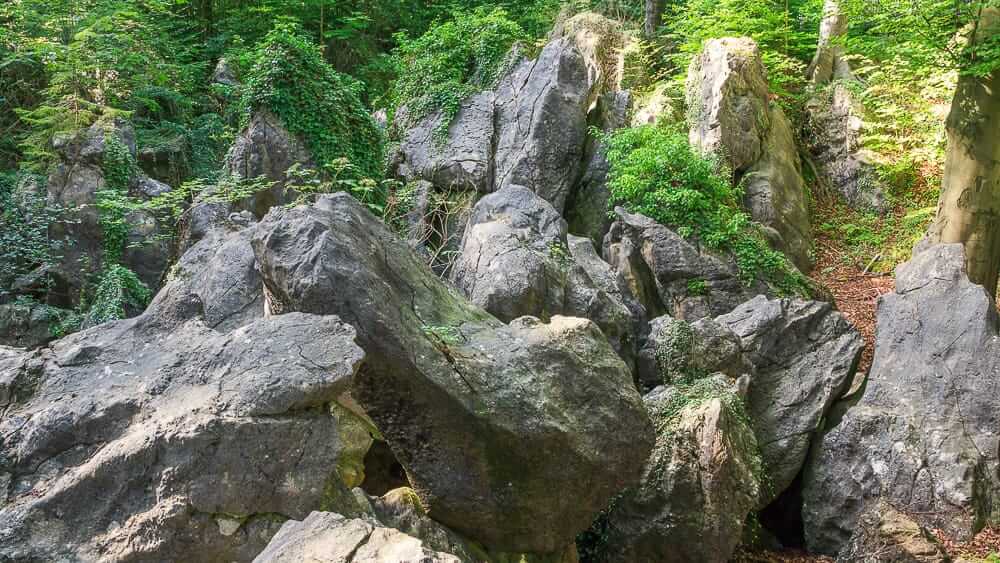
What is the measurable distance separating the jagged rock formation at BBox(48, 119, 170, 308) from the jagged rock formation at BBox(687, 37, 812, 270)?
11.2 m

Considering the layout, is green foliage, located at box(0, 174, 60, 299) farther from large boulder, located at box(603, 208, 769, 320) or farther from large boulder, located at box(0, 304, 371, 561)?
large boulder, located at box(603, 208, 769, 320)

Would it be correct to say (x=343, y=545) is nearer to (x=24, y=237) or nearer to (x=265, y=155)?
(x=265, y=155)

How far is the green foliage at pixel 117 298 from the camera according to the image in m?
12.9

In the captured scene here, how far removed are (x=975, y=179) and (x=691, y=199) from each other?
406 cm

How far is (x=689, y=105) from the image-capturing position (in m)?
15.6

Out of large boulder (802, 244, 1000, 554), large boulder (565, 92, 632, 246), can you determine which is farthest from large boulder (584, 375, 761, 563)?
large boulder (565, 92, 632, 246)

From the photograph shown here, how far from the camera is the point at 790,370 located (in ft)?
34.5

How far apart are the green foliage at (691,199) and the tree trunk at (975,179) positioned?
248 centimetres

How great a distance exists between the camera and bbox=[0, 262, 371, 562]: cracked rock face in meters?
5.17

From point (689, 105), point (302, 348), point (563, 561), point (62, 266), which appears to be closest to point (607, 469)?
point (563, 561)

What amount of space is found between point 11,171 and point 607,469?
16200mm

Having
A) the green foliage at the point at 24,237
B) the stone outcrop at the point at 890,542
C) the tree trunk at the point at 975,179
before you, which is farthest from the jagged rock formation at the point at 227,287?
the tree trunk at the point at 975,179

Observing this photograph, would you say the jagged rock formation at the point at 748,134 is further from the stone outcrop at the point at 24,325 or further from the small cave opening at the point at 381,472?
the stone outcrop at the point at 24,325

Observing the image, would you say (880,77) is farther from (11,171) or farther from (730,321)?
(11,171)
